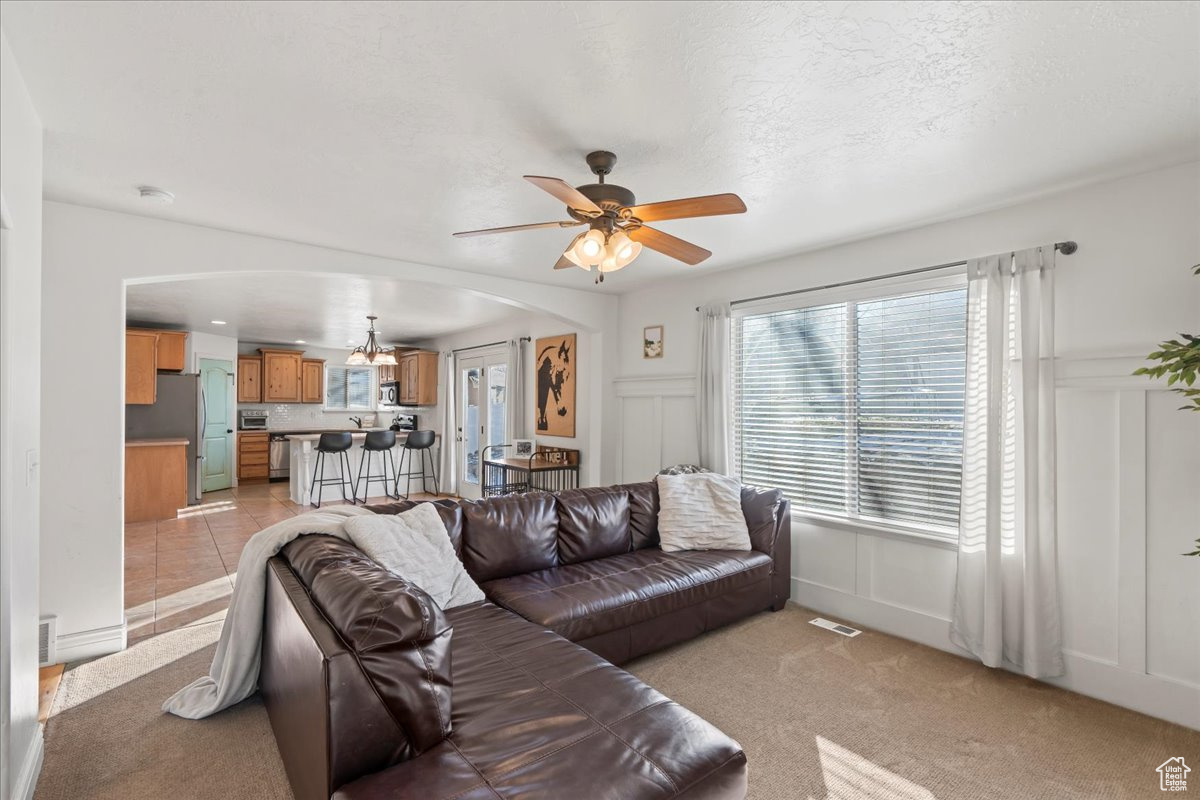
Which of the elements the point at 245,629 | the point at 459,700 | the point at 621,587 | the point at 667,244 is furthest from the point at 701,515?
the point at 245,629

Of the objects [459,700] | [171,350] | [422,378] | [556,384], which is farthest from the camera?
[422,378]

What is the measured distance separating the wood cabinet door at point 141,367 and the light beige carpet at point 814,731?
15.8ft

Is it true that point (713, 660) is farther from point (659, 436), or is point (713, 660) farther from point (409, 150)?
point (409, 150)

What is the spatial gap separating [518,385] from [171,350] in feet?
15.7

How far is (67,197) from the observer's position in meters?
2.92

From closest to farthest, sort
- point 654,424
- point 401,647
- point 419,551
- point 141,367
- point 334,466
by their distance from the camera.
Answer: point 401,647 < point 419,551 < point 654,424 < point 141,367 < point 334,466

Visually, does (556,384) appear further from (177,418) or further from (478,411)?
(177,418)

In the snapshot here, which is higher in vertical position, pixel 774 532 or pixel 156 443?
pixel 156 443

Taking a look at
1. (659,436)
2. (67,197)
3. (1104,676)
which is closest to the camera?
(1104,676)

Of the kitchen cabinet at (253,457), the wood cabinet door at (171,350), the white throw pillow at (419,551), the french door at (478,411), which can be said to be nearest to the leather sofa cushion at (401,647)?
the white throw pillow at (419,551)

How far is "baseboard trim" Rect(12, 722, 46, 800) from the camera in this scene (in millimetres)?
1828

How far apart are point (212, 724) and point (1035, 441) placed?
163 inches

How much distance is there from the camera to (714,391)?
14.6 ft

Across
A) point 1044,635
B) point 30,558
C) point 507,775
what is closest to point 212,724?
point 30,558
